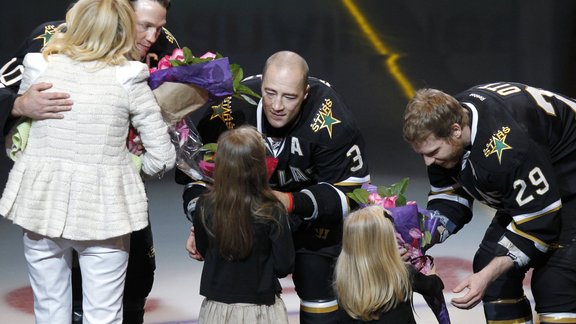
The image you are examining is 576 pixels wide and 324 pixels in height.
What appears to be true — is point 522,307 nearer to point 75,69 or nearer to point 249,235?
point 249,235

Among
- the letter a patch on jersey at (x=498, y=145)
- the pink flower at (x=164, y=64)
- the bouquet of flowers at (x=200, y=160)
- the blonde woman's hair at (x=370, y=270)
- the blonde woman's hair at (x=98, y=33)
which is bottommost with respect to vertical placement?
the blonde woman's hair at (x=370, y=270)

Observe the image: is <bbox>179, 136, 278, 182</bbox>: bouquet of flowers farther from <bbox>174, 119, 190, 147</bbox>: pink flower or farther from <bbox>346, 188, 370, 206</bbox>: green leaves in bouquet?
<bbox>346, 188, 370, 206</bbox>: green leaves in bouquet

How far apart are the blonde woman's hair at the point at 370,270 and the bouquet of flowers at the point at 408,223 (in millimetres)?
126

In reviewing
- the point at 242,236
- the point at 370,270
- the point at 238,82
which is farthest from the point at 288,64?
the point at 370,270

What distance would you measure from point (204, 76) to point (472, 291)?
1.27m

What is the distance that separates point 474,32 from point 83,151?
5.98 m

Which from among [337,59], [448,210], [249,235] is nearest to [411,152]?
[337,59]

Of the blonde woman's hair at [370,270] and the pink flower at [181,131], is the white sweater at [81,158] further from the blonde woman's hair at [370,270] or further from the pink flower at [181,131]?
the blonde woman's hair at [370,270]

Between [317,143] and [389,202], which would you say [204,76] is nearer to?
[317,143]

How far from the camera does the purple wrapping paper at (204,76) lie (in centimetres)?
388

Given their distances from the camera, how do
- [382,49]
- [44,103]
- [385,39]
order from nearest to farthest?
[44,103] < [382,49] < [385,39]

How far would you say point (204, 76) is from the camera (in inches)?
155

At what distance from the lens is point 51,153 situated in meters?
3.67

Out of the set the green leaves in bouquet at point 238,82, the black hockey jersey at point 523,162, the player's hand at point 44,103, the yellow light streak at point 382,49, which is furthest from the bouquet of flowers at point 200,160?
the yellow light streak at point 382,49
